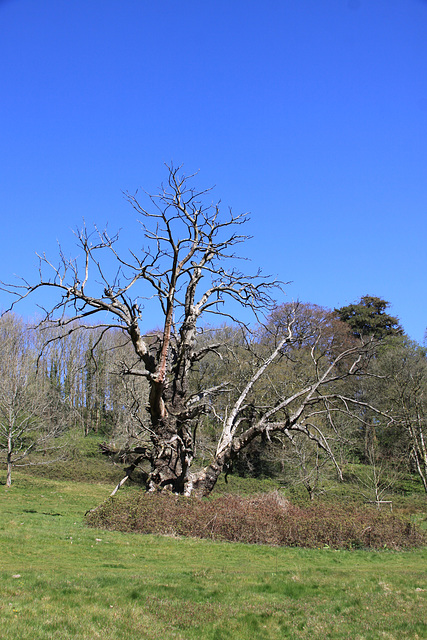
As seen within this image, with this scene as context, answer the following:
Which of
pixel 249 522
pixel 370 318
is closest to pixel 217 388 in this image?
pixel 249 522

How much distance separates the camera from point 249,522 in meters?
12.6

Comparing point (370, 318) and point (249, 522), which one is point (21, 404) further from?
point (370, 318)

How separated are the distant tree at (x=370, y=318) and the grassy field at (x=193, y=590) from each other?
139 ft

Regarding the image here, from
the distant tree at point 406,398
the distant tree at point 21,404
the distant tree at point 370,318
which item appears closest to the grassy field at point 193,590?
the distant tree at point 21,404

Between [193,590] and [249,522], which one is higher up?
[249,522]

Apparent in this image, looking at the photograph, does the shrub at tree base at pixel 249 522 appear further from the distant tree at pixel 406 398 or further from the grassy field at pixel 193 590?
the distant tree at pixel 406 398

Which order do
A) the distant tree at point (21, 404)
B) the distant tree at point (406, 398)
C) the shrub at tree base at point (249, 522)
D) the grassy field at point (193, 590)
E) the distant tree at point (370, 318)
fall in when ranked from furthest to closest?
1. the distant tree at point (370, 318)
2. the distant tree at point (406, 398)
3. the distant tree at point (21, 404)
4. the shrub at tree base at point (249, 522)
5. the grassy field at point (193, 590)

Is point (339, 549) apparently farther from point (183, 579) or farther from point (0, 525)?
point (0, 525)

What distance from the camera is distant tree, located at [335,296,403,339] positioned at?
5225 centimetres

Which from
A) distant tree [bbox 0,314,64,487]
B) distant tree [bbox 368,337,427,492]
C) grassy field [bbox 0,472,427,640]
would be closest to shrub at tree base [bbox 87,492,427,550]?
grassy field [bbox 0,472,427,640]

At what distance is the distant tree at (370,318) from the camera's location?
52.2m

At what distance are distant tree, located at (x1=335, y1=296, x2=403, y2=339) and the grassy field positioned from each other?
42.3 metres

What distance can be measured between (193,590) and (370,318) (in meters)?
48.7

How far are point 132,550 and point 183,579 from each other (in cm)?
274
